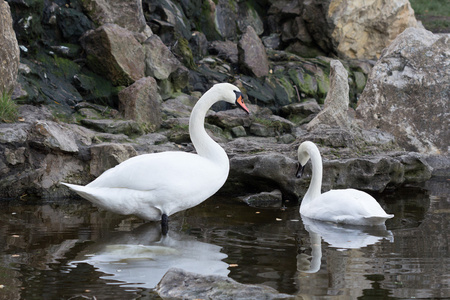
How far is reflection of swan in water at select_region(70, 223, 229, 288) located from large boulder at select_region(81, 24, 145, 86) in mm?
6493

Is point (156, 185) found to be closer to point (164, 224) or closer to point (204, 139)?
point (164, 224)

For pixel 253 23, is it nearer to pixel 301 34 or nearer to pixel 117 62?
pixel 301 34

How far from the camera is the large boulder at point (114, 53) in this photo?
452 inches

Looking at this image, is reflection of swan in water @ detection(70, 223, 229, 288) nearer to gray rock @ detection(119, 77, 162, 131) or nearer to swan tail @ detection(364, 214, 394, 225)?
swan tail @ detection(364, 214, 394, 225)

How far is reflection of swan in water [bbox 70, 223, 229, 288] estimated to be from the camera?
416cm

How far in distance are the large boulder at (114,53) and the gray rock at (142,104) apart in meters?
0.91

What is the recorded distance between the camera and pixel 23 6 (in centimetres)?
1127

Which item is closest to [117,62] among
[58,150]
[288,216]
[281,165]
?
[58,150]

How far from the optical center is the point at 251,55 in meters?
15.2

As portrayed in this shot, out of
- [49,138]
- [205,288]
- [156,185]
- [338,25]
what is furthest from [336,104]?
[338,25]

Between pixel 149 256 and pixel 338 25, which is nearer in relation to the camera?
pixel 149 256

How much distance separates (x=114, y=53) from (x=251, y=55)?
180 inches

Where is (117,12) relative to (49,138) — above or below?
above

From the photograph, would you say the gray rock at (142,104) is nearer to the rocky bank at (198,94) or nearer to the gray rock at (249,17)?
the rocky bank at (198,94)
